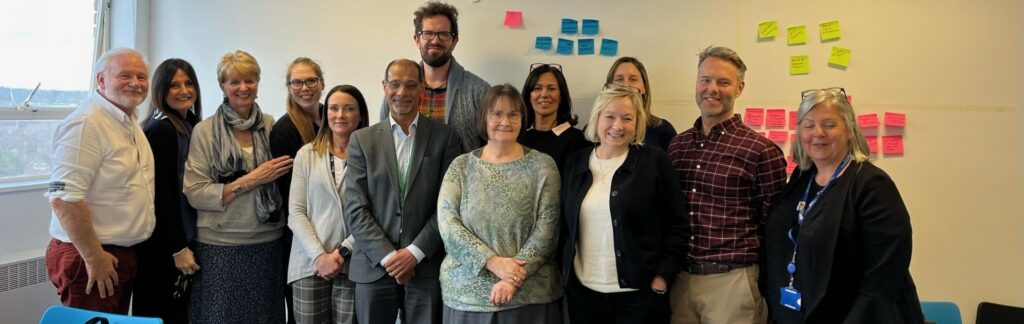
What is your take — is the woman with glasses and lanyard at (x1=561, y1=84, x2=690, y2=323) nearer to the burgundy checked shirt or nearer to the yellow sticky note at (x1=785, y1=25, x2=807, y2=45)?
the burgundy checked shirt

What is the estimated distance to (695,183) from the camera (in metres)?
1.92

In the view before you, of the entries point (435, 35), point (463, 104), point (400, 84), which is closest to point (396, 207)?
point (400, 84)

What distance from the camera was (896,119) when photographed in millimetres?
2732

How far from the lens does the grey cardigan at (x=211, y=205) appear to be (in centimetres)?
222

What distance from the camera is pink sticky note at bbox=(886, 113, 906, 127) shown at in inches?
108

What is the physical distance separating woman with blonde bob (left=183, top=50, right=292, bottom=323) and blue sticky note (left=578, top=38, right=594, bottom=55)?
1.53 m

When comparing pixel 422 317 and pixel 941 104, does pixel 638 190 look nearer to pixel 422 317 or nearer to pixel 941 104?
pixel 422 317

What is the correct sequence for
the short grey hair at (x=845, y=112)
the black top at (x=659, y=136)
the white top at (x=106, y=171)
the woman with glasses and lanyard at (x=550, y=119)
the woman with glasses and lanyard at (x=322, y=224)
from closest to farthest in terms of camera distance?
the short grey hair at (x=845, y=112)
the white top at (x=106, y=171)
the woman with glasses and lanyard at (x=322, y=224)
the woman with glasses and lanyard at (x=550, y=119)
the black top at (x=659, y=136)

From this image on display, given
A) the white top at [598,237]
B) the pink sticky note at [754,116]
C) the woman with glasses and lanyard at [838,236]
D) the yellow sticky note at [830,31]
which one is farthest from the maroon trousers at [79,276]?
the yellow sticky note at [830,31]

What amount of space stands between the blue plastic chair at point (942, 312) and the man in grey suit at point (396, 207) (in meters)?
2.40

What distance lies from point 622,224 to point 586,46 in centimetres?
133

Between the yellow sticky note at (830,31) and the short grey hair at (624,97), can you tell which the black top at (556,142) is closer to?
the short grey hair at (624,97)

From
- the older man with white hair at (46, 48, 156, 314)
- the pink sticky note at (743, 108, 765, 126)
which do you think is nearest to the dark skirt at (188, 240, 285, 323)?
the older man with white hair at (46, 48, 156, 314)

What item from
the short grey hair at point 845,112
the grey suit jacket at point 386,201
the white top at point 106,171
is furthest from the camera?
the grey suit jacket at point 386,201
